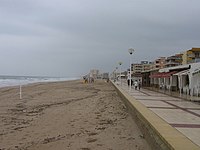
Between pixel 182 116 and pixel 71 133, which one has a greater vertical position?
pixel 182 116

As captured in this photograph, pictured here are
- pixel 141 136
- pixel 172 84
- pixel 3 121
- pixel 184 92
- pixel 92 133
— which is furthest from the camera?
pixel 172 84

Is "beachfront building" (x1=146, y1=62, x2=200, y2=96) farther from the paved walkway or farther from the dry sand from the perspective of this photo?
the dry sand

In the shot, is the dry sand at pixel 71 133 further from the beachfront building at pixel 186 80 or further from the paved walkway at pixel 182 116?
the beachfront building at pixel 186 80

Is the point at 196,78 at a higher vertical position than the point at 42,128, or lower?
higher

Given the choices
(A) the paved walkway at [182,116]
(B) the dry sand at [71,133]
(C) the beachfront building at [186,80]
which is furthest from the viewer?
(C) the beachfront building at [186,80]

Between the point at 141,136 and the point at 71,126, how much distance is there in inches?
105

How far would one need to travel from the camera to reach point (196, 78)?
60.6 feet

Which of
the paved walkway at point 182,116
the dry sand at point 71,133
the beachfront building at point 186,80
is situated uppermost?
the beachfront building at point 186,80

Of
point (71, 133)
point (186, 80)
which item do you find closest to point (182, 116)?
point (71, 133)

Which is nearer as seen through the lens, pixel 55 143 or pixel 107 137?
pixel 55 143

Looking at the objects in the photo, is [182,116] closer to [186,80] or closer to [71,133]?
[71,133]

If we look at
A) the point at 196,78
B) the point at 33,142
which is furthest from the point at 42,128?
the point at 196,78

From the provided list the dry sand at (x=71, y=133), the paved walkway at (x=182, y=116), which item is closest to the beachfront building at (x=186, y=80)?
the paved walkway at (x=182, y=116)

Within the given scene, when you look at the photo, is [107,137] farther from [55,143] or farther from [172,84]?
[172,84]
